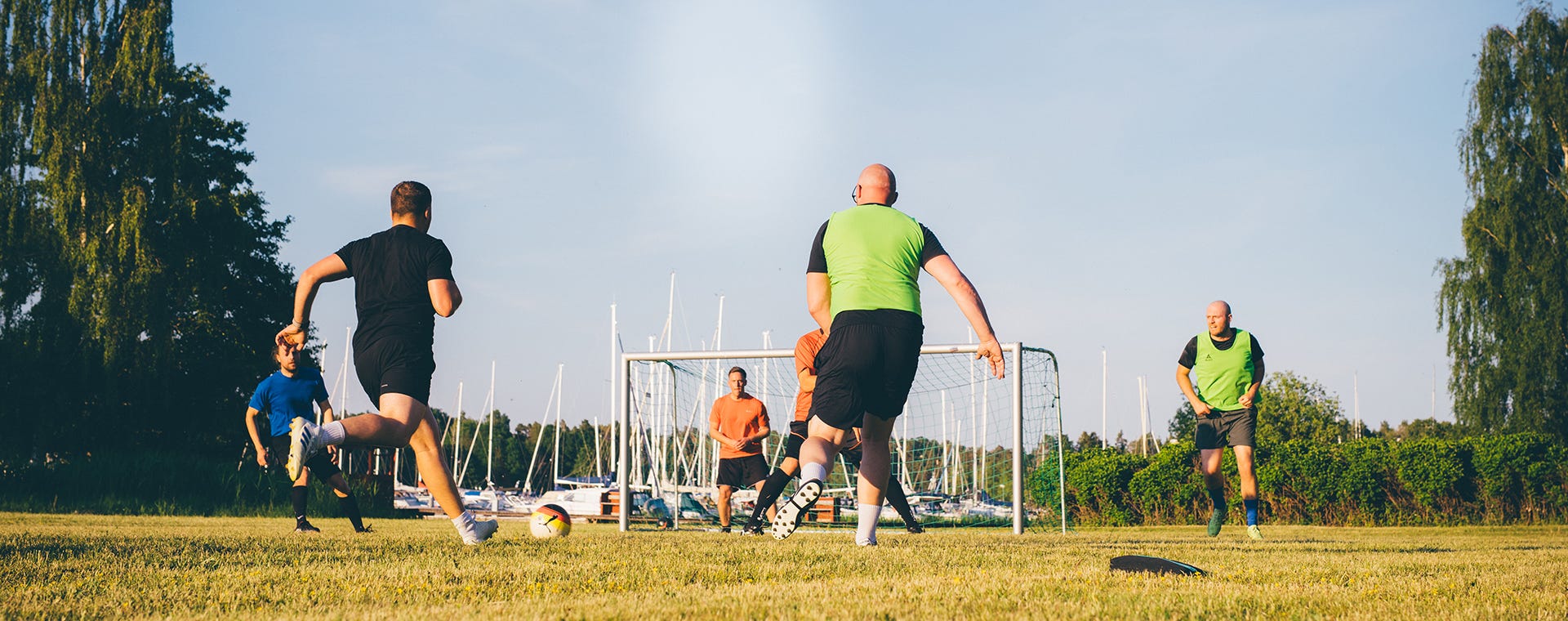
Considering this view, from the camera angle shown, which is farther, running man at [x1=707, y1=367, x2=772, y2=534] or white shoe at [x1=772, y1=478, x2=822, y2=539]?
running man at [x1=707, y1=367, x2=772, y2=534]

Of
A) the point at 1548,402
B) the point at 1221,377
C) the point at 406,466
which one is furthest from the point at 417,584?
the point at 406,466

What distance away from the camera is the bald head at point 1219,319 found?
10148 millimetres

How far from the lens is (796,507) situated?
5.43m

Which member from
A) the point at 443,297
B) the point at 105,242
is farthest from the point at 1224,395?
the point at 105,242

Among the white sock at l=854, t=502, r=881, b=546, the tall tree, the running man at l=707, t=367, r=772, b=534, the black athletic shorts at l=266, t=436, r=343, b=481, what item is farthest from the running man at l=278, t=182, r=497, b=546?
the tall tree

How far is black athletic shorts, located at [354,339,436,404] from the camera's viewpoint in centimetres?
565

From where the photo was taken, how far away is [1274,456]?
68.7 ft

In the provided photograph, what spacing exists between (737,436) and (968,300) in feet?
18.3

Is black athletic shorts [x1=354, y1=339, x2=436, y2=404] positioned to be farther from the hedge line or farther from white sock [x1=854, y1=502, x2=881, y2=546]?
the hedge line

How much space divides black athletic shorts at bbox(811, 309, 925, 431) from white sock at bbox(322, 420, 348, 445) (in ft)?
7.25

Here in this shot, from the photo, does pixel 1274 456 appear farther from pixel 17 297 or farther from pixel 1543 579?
pixel 17 297

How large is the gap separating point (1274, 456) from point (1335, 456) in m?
1.05

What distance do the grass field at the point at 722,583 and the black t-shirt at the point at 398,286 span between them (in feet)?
3.45

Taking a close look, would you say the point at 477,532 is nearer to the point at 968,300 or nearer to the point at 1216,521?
the point at 968,300
